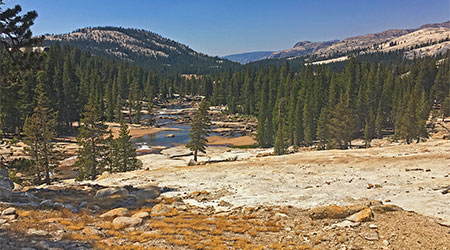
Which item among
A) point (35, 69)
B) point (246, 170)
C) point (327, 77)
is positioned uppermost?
point (327, 77)

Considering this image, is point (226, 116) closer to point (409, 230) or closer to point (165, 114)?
point (165, 114)

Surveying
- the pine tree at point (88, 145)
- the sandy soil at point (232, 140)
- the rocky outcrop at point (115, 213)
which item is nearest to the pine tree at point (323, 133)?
the sandy soil at point (232, 140)

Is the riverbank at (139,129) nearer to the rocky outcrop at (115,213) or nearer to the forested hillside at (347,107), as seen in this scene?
the forested hillside at (347,107)

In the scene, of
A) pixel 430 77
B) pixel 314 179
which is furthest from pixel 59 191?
pixel 430 77

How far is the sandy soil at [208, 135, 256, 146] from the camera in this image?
75.7m

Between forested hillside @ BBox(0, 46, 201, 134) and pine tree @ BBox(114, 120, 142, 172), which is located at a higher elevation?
forested hillside @ BBox(0, 46, 201, 134)

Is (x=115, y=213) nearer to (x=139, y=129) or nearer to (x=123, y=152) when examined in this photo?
(x=123, y=152)

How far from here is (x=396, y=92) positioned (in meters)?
83.8

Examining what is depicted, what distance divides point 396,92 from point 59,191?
87125mm

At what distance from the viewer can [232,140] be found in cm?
7912

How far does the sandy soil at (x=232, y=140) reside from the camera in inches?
2980

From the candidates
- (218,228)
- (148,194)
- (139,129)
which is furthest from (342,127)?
(139,129)

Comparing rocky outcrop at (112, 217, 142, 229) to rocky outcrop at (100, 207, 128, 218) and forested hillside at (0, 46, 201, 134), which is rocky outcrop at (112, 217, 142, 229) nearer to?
rocky outcrop at (100, 207, 128, 218)

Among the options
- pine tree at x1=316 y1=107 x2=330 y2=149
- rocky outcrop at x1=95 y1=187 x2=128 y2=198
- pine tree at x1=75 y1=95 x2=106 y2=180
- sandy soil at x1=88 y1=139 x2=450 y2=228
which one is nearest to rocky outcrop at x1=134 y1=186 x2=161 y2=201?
rocky outcrop at x1=95 y1=187 x2=128 y2=198
